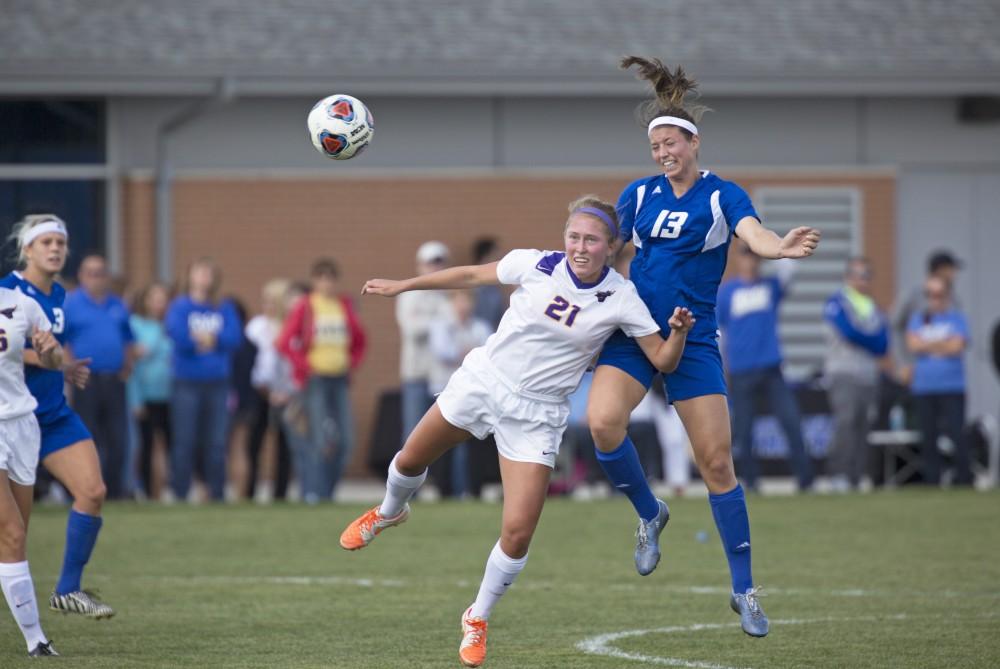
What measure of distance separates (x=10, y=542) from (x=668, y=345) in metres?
3.05

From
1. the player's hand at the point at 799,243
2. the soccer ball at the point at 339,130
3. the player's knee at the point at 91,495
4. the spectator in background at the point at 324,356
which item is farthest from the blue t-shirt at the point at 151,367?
the player's hand at the point at 799,243

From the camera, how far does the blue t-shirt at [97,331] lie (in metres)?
14.3

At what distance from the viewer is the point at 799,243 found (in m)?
7.05

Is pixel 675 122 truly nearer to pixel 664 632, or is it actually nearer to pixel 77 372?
pixel 664 632

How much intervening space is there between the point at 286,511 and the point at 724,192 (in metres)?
7.55

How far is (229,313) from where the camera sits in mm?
15164

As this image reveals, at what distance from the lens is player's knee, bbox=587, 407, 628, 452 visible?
25.8ft

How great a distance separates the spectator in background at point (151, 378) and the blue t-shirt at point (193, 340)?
56cm

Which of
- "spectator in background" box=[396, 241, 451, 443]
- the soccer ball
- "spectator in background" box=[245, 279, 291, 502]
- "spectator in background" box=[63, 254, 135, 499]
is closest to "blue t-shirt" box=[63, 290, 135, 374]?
"spectator in background" box=[63, 254, 135, 499]

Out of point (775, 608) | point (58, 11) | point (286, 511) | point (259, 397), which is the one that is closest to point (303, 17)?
point (58, 11)

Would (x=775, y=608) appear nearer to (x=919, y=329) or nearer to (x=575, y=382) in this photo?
(x=575, y=382)

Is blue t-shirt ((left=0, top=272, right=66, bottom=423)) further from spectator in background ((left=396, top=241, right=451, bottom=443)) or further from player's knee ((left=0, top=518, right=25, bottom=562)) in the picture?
spectator in background ((left=396, top=241, right=451, bottom=443))

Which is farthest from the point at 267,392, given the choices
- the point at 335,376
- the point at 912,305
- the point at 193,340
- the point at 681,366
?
the point at 681,366

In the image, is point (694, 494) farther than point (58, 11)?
No
